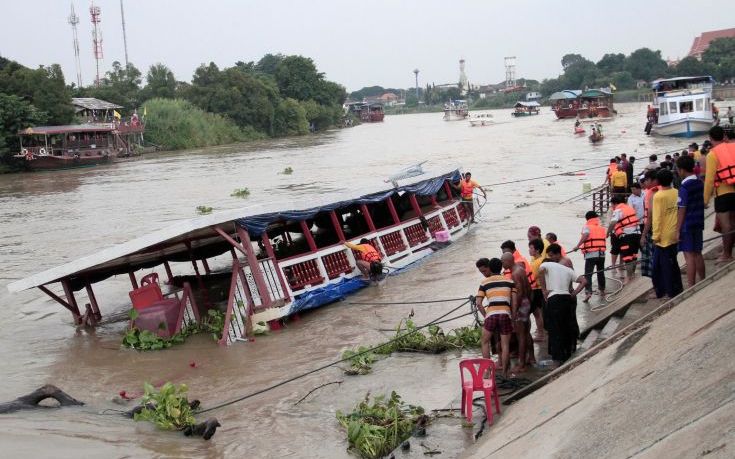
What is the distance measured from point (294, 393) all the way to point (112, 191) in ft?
104

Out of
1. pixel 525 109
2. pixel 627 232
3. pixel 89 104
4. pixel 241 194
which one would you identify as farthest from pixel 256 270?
pixel 525 109

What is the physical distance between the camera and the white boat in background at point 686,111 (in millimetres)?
40781

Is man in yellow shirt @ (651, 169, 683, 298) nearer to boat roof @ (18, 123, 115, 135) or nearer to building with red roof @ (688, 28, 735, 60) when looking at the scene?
boat roof @ (18, 123, 115, 135)

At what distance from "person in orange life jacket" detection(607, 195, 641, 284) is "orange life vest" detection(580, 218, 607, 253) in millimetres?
404

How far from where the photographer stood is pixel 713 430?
4113 millimetres

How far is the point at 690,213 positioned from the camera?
25.3 feet

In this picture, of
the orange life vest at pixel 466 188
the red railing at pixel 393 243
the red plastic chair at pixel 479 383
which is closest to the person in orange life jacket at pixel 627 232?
the red plastic chair at pixel 479 383

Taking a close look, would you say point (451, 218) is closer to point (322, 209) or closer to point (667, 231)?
point (322, 209)

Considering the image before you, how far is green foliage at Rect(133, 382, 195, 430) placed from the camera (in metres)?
8.31

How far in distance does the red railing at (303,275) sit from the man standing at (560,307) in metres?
6.07

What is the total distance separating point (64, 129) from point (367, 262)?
44166 millimetres

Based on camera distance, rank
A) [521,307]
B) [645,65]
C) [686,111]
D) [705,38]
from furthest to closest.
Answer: [705,38], [645,65], [686,111], [521,307]

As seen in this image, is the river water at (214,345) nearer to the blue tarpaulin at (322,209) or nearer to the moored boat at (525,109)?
the blue tarpaulin at (322,209)

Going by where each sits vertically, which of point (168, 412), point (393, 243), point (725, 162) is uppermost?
point (725, 162)
